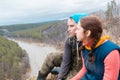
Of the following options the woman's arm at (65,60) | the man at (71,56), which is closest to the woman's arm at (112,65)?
the man at (71,56)

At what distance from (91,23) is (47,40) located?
165795 millimetres

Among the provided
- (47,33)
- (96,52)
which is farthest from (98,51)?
(47,33)

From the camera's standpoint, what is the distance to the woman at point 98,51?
379cm

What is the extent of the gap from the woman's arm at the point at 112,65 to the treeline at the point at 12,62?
306 feet

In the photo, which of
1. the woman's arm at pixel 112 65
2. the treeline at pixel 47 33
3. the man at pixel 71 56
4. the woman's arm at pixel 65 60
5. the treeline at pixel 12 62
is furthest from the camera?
the treeline at pixel 47 33

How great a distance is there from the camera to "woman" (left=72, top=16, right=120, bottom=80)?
12.4 feet

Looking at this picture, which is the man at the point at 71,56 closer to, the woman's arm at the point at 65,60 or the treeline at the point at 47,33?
the woman's arm at the point at 65,60

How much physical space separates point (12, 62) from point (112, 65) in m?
113

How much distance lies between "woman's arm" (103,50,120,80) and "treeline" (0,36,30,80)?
93.3 metres

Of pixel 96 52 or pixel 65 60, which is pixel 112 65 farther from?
pixel 65 60

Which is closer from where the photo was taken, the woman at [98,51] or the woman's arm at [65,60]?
the woman at [98,51]

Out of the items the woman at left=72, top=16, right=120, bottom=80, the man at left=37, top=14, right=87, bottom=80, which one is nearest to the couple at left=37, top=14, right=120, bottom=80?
the woman at left=72, top=16, right=120, bottom=80

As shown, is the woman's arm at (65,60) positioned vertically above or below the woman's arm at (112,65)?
below

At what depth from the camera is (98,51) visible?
3957mm
